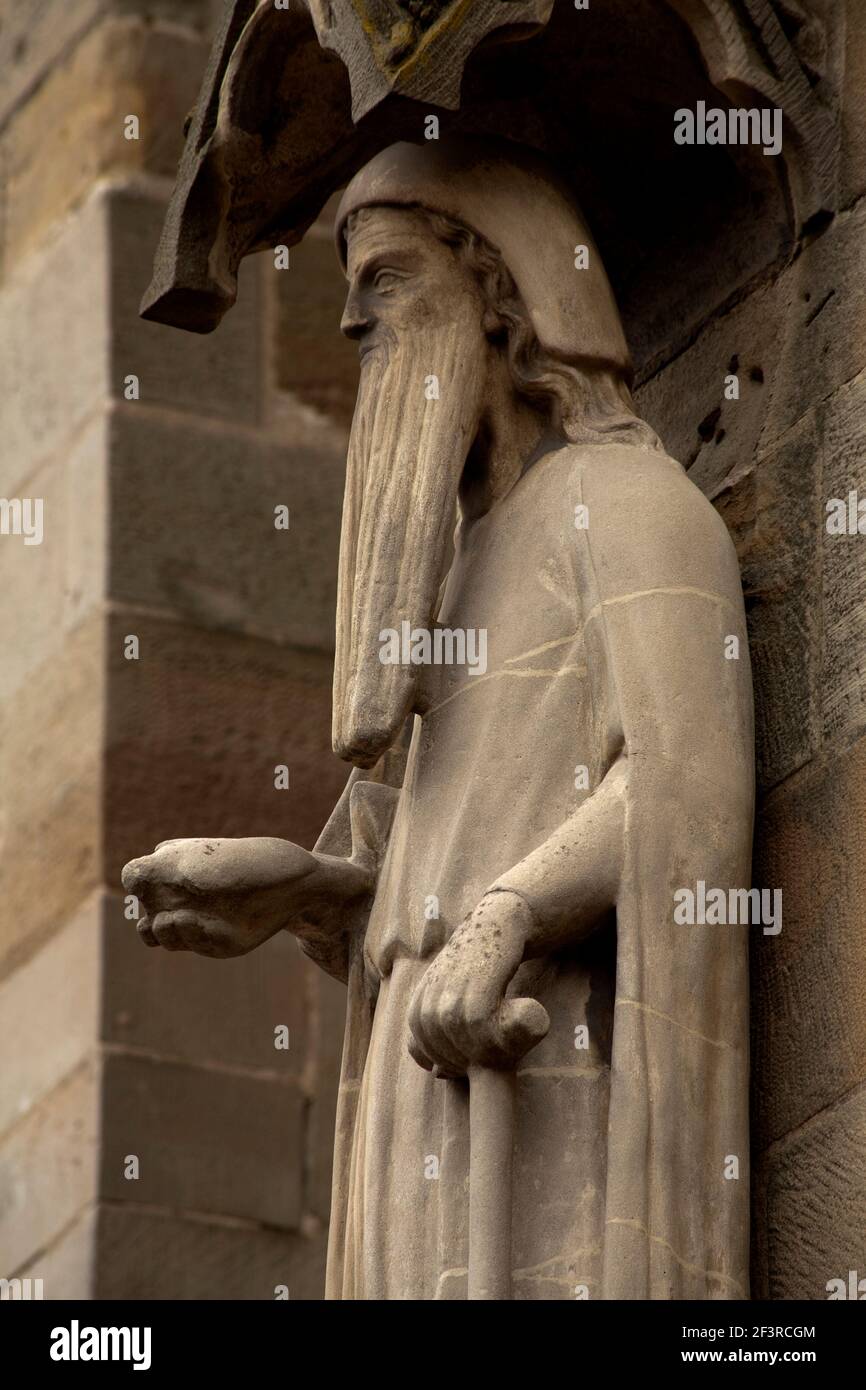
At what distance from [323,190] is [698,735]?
1.11m

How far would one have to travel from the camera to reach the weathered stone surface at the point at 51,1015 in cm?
621

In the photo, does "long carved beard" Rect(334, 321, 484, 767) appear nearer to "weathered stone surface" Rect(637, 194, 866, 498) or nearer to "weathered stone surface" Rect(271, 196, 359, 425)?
"weathered stone surface" Rect(637, 194, 866, 498)

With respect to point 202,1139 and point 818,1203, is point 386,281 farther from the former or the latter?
point 202,1139

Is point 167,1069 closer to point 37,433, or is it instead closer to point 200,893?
point 37,433

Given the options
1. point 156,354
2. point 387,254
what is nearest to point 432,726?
point 387,254

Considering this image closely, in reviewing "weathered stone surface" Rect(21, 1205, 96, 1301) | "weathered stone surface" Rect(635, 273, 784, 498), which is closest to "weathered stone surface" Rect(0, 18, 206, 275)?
"weathered stone surface" Rect(21, 1205, 96, 1301)

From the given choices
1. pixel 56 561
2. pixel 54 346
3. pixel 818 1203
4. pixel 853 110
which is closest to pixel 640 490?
pixel 853 110

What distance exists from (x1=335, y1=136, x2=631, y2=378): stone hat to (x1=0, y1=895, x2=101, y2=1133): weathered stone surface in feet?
7.24

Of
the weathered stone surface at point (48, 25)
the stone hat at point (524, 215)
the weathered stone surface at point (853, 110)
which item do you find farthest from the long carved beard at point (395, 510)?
the weathered stone surface at point (48, 25)

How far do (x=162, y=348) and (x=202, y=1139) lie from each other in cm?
154

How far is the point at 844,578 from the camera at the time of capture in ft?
13.5

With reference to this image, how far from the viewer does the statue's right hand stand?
4.04 metres

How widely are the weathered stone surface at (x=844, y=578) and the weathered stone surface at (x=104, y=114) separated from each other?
9.21 feet

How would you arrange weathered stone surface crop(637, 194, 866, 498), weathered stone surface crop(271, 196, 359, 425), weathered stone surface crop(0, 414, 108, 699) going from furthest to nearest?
1. weathered stone surface crop(271, 196, 359, 425)
2. weathered stone surface crop(0, 414, 108, 699)
3. weathered stone surface crop(637, 194, 866, 498)
